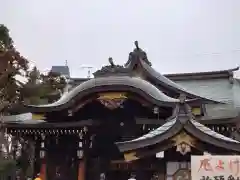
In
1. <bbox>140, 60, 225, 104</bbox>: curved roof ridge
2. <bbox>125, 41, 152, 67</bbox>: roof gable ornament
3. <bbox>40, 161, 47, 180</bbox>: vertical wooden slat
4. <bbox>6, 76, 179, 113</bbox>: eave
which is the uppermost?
<bbox>125, 41, 152, 67</bbox>: roof gable ornament

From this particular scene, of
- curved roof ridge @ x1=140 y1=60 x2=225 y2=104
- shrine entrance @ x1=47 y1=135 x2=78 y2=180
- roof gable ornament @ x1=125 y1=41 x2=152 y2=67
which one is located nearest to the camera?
shrine entrance @ x1=47 y1=135 x2=78 y2=180

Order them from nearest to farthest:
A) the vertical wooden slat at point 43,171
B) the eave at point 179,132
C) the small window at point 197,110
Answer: the eave at point 179,132 < the small window at point 197,110 < the vertical wooden slat at point 43,171

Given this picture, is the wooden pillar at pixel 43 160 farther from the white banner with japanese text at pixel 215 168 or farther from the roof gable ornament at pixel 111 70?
the white banner with japanese text at pixel 215 168

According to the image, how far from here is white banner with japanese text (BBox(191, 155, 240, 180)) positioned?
834cm

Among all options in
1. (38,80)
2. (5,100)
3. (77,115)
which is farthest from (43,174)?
(38,80)

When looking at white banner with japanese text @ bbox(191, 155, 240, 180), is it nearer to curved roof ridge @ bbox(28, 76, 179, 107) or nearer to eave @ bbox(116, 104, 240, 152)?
eave @ bbox(116, 104, 240, 152)

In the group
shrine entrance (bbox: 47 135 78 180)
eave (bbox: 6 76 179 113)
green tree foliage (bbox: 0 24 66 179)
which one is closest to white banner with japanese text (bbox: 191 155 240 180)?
eave (bbox: 6 76 179 113)

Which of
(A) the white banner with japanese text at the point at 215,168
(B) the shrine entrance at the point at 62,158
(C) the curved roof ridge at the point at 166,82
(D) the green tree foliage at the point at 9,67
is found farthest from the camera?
(D) the green tree foliage at the point at 9,67

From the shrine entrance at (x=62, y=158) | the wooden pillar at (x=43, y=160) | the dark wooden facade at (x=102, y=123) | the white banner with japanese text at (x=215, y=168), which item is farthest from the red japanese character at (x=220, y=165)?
the wooden pillar at (x=43, y=160)

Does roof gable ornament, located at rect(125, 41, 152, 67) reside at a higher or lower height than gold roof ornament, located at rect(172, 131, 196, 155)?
higher

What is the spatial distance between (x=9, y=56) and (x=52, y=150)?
34.2 feet

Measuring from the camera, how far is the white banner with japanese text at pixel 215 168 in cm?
834

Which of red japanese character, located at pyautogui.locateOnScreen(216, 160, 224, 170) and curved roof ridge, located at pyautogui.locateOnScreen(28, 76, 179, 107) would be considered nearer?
red japanese character, located at pyautogui.locateOnScreen(216, 160, 224, 170)

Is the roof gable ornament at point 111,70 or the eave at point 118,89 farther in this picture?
the roof gable ornament at point 111,70
